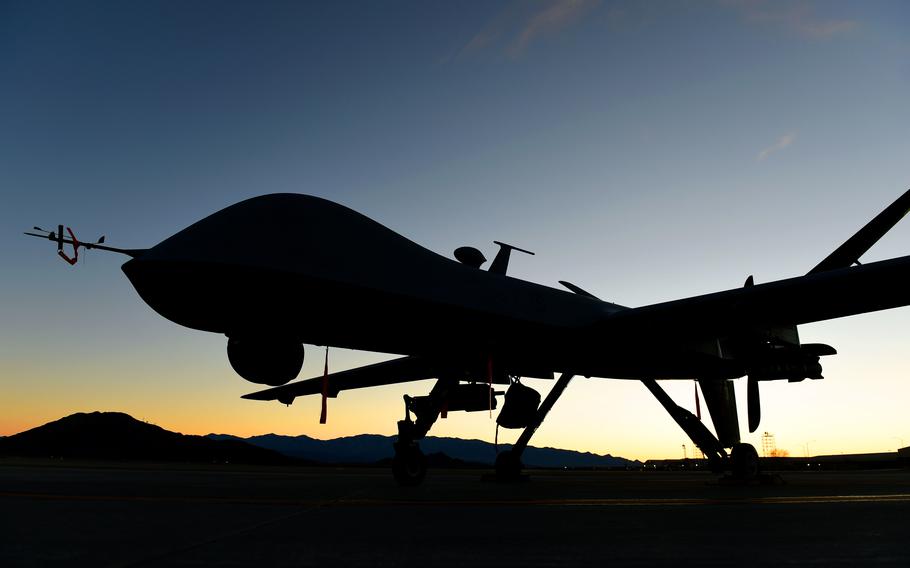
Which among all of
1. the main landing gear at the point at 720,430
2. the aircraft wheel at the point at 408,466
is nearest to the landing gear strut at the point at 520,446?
the main landing gear at the point at 720,430

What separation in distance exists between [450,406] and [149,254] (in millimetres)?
7386

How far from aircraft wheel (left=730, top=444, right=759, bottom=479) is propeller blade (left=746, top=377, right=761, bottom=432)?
2.68 metres

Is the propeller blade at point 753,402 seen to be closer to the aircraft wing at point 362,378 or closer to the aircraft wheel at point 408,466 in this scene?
the aircraft wheel at point 408,466

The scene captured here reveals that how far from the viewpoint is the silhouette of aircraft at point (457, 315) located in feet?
31.5

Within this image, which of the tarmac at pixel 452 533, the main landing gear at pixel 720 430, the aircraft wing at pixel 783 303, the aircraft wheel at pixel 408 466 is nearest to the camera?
the tarmac at pixel 452 533

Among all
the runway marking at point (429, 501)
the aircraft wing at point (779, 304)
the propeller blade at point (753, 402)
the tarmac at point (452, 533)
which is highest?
the aircraft wing at point (779, 304)

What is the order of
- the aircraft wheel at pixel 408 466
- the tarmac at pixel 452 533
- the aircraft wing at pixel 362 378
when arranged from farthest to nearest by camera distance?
the aircraft wing at pixel 362 378, the aircraft wheel at pixel 408 466, the tarmac at pixel 452 533

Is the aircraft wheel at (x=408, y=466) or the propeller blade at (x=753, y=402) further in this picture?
the propeller blade at (x=753, y=402)

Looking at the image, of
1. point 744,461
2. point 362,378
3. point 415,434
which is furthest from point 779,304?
point 362,378

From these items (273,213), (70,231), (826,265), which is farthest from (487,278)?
(826,265)

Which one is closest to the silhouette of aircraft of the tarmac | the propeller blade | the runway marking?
the propeller blade

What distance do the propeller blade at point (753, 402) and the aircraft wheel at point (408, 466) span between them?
7188 millimetres

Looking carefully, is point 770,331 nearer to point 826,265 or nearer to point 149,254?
point 826,265

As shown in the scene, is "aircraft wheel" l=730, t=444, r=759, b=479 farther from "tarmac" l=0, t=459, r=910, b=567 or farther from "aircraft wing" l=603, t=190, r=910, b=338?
"tarmac" l=0, t=459, r=910, b=567
